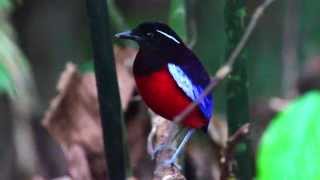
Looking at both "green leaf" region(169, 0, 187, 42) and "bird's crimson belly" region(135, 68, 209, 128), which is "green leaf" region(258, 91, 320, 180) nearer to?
"bird's crimson belly" region(135, 68, 209, 128)

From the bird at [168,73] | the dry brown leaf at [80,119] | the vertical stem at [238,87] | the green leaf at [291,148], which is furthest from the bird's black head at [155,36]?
the dry brown leaf at [80,119]

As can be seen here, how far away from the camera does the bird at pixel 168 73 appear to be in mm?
960

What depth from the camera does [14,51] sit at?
6.64 ft

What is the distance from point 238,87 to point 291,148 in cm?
62

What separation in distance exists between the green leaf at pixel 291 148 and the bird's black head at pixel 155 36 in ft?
1.45

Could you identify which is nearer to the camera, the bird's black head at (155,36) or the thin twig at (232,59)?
the thin twig at (232,59)

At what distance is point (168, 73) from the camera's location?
1040mm

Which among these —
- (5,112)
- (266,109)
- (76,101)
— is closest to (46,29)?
(5,112)

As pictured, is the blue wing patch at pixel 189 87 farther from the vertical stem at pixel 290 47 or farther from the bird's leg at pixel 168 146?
the vertical stem at pixel 290 47

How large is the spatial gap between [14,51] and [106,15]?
3.45ft

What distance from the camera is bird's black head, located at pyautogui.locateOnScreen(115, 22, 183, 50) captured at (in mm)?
954

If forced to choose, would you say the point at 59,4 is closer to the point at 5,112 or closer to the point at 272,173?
the point at 5,112

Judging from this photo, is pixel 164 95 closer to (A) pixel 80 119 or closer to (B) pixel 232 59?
(B) pixel 232 59

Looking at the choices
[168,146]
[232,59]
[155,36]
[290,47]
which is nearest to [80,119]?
[168,146]
